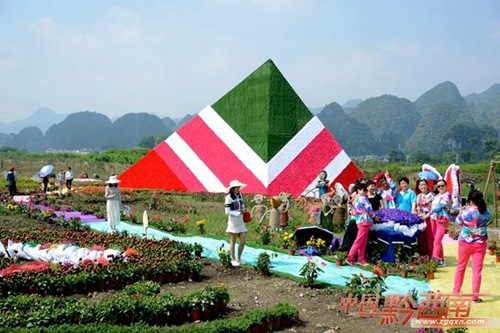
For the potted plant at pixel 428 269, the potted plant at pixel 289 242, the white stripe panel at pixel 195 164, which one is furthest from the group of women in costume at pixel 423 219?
the white stripe panel at pixel 195 164

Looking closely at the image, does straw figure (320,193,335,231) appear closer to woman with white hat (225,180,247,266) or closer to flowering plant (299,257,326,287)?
woman with white hat (225,180,247,266)

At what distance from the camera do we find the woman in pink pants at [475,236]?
7.23 m

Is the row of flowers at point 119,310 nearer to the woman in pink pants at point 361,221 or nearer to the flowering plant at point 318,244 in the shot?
the woman in pink pants at point 361,221

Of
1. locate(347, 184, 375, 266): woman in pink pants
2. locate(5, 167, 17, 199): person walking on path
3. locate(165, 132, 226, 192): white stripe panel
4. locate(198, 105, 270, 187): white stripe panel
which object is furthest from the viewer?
locate(165, 132, 226, 192): white stripe panel

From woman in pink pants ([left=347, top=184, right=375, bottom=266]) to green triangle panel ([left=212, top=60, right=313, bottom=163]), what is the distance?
39.7ft

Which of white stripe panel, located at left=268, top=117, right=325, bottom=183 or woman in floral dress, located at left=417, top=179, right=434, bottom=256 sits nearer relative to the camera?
woman in floral dress, located at left=417, top=179, right=434, bottom=256

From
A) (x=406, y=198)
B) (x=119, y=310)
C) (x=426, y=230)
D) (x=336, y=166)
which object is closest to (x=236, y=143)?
(x=336, y=166)

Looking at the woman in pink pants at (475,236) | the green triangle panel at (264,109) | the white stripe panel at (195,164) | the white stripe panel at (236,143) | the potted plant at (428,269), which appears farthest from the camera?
the white stripe panel at (195,164)

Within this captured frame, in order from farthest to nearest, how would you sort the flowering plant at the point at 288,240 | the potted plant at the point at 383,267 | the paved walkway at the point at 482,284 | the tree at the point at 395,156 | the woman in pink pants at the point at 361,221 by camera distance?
the tree at the point at 395,156 → the flowering plant at the point at 288,240 → the woman in pink pants at the point at 361,221 → the potted plant at the point at 383,267 → the paved walkway at the point at 482,284

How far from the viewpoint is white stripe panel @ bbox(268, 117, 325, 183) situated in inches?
828

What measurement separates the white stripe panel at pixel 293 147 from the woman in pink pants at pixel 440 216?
37.0 feet

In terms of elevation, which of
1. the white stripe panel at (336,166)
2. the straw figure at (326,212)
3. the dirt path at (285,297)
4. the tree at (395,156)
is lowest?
the dirt path at (285,297)

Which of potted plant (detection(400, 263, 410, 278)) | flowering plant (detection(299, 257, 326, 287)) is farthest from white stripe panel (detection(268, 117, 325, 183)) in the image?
flowering plant (detection(299, 257, 326, 287))

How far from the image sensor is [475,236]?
23.8 ft
